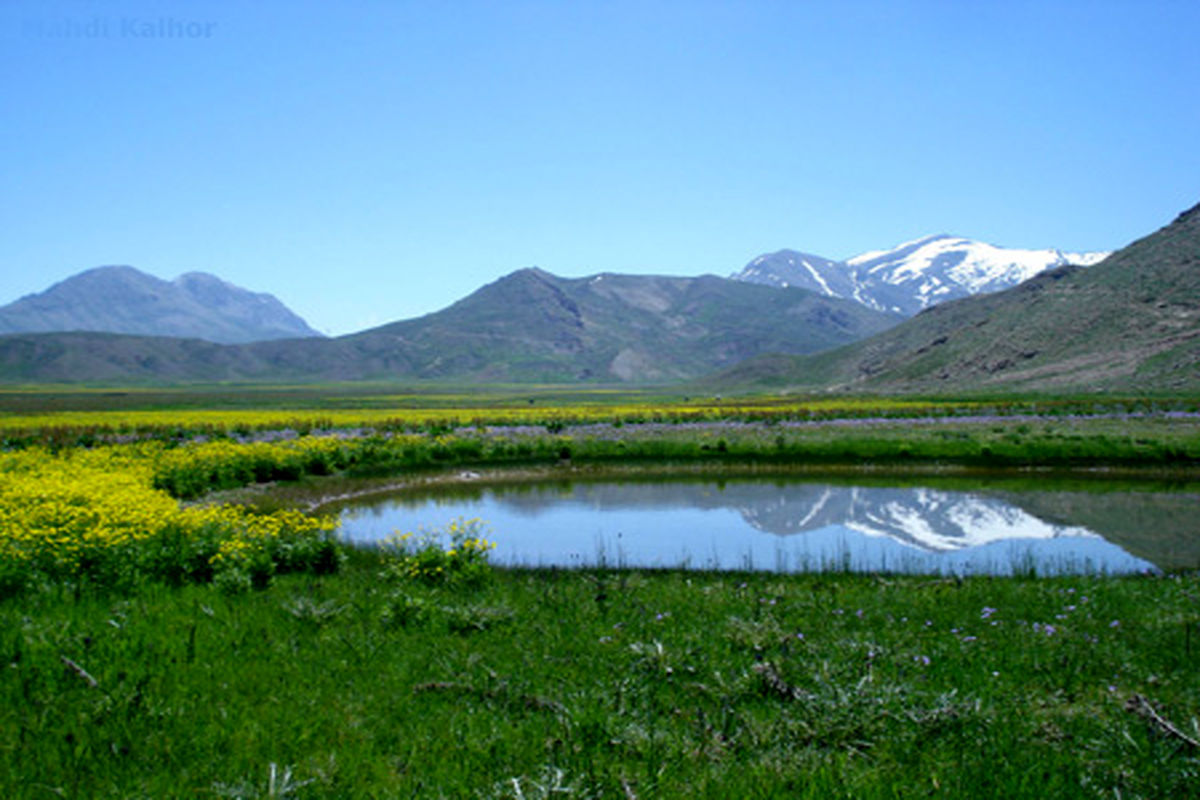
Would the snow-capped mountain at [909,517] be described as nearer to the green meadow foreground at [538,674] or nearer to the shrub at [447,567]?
the green meadow foreground at [538,674]

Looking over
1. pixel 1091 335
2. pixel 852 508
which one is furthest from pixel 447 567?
pixel 1091 335

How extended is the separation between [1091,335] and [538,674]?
134011 mm

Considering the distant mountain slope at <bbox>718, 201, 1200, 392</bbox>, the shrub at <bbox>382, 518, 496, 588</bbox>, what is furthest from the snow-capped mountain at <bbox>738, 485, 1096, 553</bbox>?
the distant mountain slope at <bbox>718, 201, 1200, 392</bbox>

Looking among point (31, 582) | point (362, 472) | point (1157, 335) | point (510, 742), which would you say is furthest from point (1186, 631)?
point (1157, 335)

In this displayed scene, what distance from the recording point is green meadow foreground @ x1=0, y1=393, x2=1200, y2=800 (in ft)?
20.7

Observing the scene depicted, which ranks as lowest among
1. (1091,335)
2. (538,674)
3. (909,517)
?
(909,517)

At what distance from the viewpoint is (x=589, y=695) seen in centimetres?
805

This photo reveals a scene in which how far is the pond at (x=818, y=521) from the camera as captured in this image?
19406 millimetres

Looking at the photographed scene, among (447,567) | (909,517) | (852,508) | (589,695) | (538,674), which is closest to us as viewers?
(589,695)

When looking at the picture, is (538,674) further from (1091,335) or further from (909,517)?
(1091,335)

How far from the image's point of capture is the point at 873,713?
289 inches

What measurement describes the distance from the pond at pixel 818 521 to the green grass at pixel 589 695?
18.8 feet

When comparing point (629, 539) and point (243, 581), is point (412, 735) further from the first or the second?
point (629, 539)

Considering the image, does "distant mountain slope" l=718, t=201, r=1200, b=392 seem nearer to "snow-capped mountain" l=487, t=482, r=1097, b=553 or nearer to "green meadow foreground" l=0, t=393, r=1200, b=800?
"snow-capped mountain" l=487, t=482, r=1097, b=553
